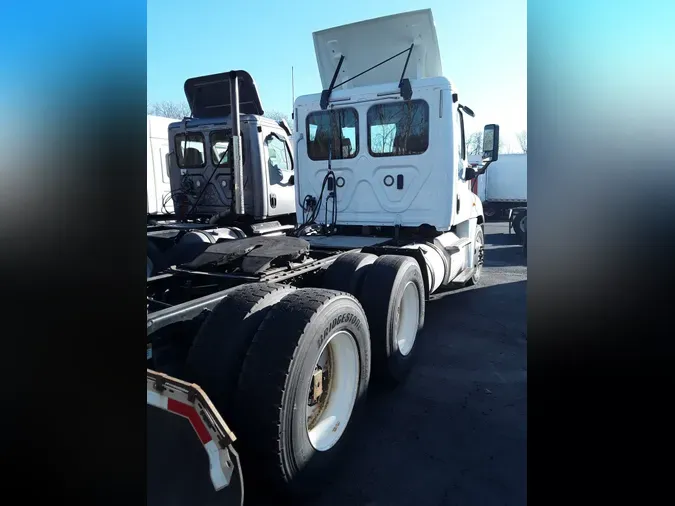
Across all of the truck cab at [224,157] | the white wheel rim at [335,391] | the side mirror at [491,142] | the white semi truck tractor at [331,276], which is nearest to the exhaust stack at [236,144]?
the white semi truck tractor at [331,276]

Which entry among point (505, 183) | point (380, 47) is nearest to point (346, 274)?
point (380, 47)

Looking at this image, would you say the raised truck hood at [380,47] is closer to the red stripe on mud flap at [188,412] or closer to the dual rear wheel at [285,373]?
the dual rear wheel at [285,373]

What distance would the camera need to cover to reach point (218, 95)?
25.8 ft

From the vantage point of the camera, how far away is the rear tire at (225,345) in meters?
2.54

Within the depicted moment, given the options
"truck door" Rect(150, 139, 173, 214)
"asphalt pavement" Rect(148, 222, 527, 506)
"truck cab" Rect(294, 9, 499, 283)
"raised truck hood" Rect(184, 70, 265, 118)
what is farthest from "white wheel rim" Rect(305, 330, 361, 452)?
"truck door" Rect(150, 139, 173, 214)

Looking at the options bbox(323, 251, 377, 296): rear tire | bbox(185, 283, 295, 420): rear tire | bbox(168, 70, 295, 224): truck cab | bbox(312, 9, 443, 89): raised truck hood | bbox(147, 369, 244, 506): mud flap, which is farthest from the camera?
bbox(168, 70, 295, 224): truck cab

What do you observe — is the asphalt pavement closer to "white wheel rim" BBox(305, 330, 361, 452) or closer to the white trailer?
"white wheel rim" BBox(305, 330, 361, 452)

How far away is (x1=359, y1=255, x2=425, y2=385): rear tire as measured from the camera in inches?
157

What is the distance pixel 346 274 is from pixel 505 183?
22.1m

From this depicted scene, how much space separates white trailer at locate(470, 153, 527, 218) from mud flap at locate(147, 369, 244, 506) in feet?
75.8

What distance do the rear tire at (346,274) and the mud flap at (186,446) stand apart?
90.7 inches
